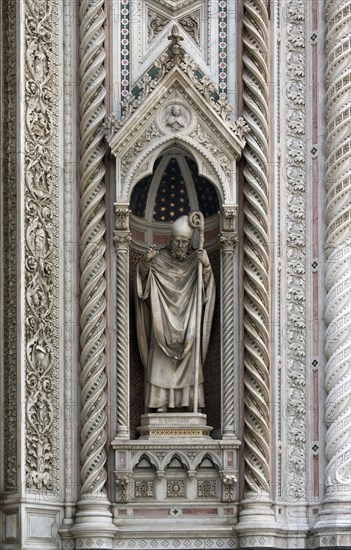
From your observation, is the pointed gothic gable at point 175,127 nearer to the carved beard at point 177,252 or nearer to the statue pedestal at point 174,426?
the carved beard at point 177,252

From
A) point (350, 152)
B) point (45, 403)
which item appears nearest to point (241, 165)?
point (350, 152)

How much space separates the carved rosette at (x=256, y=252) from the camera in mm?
19500

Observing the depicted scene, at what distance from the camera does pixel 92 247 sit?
19703 mm

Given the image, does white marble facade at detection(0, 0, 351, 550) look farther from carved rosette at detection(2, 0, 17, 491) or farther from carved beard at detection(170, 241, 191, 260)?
carved beard at detection(170, 241, 191, 260)

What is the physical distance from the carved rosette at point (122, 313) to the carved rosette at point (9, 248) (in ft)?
3.15

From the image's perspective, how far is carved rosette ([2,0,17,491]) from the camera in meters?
19.3

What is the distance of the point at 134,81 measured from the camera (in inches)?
789

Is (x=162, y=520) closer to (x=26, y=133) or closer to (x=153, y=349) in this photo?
(x=153, y=349)

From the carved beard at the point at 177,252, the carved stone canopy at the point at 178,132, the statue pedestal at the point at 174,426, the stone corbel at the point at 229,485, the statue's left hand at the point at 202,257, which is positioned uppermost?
the carved stone canopy at the point at 178,132

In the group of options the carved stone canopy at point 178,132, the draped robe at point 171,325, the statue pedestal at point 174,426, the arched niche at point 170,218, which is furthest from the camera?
the arched niche at point 170,218

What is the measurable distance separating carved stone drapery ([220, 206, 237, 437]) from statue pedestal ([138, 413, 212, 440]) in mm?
219

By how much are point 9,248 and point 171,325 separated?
64.0 inches

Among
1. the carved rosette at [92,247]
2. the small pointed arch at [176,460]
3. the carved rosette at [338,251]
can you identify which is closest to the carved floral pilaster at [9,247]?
the carved rosette at [92,247]

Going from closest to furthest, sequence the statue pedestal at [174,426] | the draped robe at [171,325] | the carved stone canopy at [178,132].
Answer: the statue pedestal at [174,426], the draped robe at [171,325], the carved stone canopy at [178,132]
